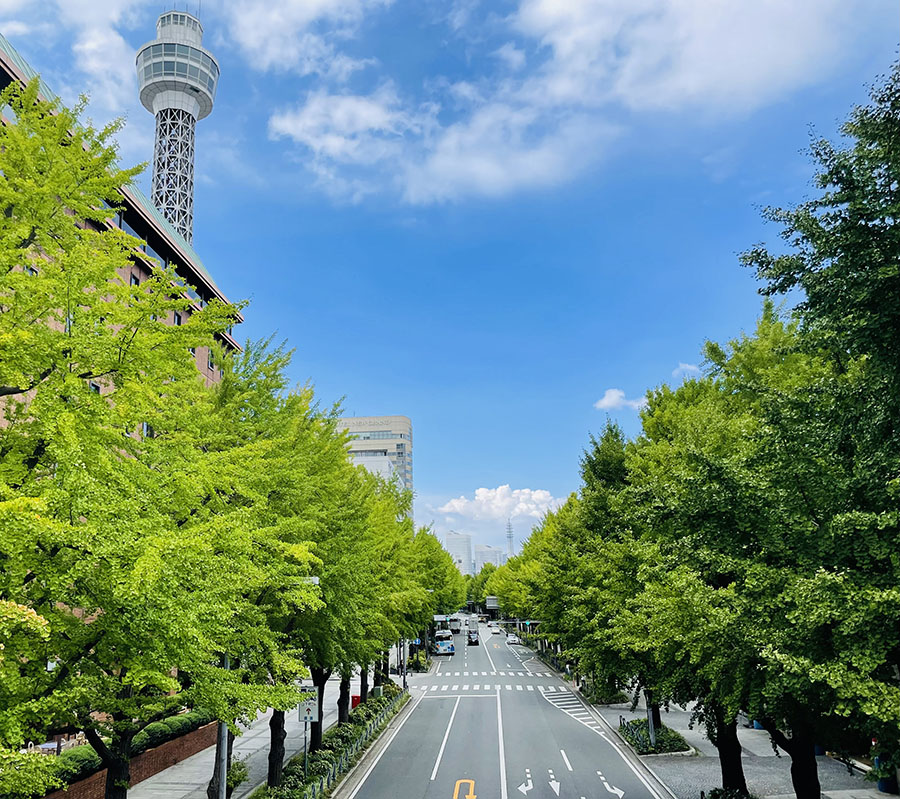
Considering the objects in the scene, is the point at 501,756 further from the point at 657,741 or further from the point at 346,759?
the point at 657,741

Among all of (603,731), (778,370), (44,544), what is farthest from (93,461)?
(603,731)

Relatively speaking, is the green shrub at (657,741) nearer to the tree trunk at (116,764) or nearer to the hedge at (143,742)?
the hedge at (143,742)

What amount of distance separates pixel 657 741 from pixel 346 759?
1237 centimetres

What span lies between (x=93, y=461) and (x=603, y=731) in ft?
96.5

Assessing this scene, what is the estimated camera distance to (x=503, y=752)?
1107 inches

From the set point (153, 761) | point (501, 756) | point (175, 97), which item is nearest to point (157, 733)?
point (153, 761)

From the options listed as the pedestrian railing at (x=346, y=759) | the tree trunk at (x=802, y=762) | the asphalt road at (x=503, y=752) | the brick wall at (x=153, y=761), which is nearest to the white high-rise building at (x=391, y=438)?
the asphalt road at (x=503, y=752)

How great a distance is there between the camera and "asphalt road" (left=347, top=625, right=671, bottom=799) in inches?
893

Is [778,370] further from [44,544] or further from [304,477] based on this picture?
[44,544]

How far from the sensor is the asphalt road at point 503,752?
74.4 ft

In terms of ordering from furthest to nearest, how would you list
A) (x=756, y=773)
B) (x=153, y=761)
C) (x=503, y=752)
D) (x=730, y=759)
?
(x=503, y=752)
(x=153, y=761)
(x=756, y=773)
(x=730, y=759)

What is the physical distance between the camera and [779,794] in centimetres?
2138

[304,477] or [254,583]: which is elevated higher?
[304,477]

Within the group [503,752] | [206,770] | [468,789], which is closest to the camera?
[468,789]
